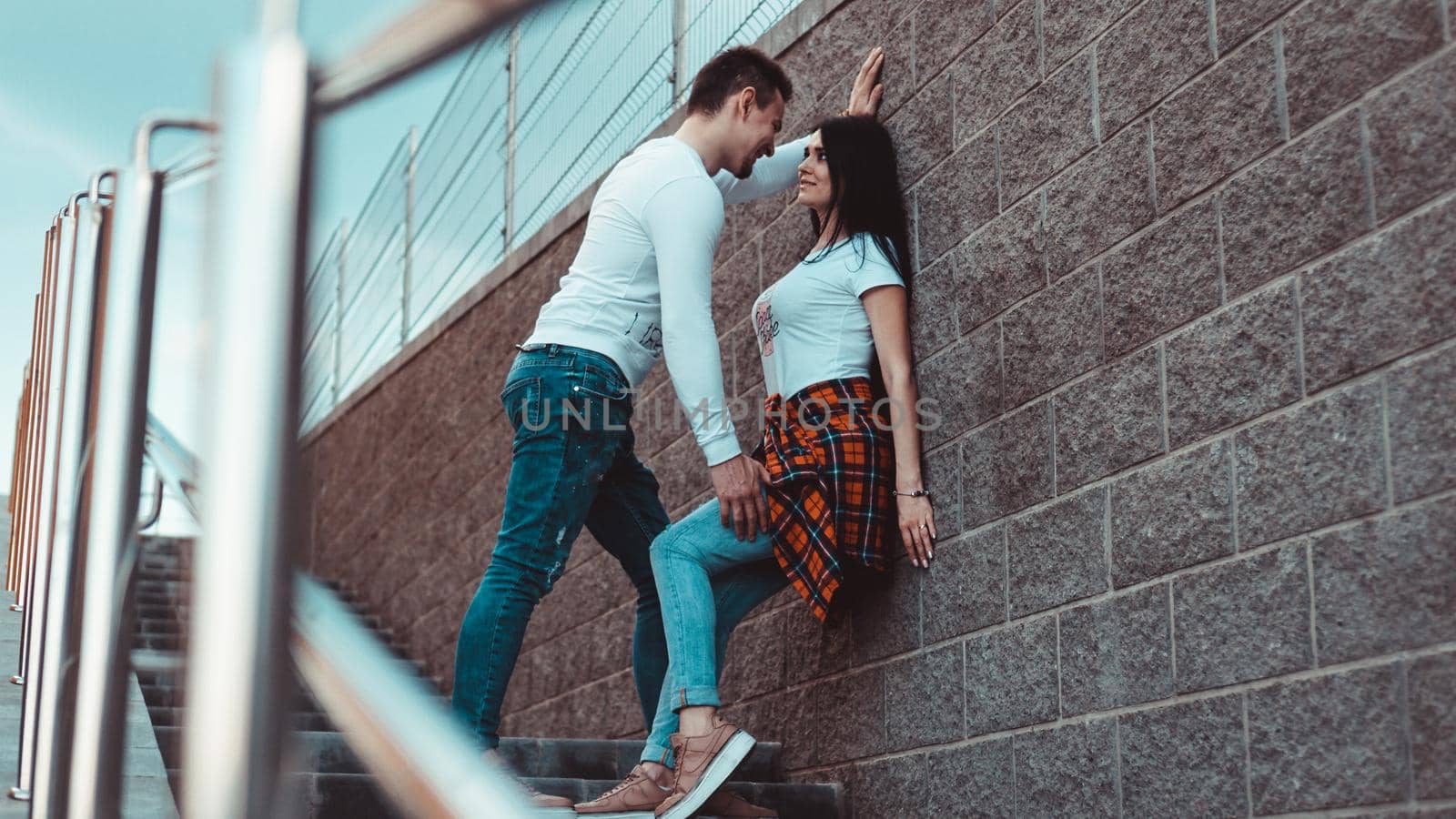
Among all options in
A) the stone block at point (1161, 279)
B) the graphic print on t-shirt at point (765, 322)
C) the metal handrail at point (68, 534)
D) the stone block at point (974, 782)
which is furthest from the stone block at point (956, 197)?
the metal handrail at point (68, 534)

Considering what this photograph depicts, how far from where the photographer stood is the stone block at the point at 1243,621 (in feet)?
7.18

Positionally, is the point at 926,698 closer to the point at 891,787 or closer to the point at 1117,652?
the point at 891,787

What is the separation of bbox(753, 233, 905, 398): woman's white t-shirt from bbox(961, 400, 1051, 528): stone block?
1.15 ft

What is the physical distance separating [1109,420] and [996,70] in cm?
91

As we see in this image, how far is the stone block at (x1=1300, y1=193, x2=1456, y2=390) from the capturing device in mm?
1997

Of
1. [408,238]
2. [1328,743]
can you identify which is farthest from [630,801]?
[408,238]

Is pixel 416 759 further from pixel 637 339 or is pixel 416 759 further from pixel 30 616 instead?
pixel 637 339

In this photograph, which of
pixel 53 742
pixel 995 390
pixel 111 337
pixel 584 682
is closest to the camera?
pixel 53 742

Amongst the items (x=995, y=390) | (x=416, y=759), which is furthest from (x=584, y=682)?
(x=416, y=759)

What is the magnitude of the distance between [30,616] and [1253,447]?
2.11m

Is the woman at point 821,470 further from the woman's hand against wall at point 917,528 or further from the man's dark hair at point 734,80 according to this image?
the man's dark hair at point 734,80

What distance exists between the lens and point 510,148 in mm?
6551

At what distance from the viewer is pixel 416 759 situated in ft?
2.41

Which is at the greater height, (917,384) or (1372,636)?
(917,384)
